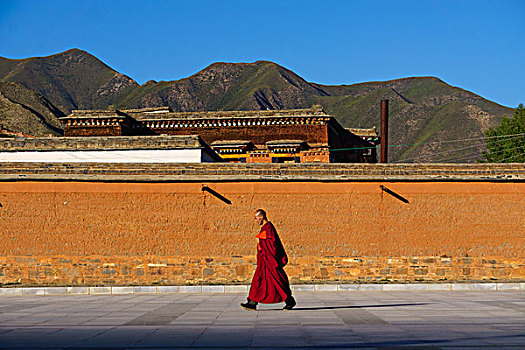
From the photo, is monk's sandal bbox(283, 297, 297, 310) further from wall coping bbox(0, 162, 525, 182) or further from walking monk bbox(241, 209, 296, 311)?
wall coping bbox(0, 162, 525, 182)

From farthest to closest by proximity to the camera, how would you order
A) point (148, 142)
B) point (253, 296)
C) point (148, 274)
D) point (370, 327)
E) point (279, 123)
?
point (279, 123)
point (148, 142)
point (148, 274)
point (253, 296)
point (370, 327)

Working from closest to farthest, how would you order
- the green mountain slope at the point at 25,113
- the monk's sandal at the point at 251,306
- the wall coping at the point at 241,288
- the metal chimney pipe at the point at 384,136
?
the monk's sandal at the point at 251,306, the wall coping at the point at 241,288, the metal chimney pipe at the point at 384,136, the green mountain slope at the point at 25,113

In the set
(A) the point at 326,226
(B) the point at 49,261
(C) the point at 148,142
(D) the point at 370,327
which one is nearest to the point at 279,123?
(C) the point at 148,142

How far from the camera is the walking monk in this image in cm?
964

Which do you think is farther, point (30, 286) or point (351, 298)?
point (30, 286)

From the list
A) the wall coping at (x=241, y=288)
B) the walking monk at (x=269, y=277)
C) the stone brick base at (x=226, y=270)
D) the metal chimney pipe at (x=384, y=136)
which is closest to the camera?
the walking monk at (x=269, y=277)

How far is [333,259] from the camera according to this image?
52.1 ft

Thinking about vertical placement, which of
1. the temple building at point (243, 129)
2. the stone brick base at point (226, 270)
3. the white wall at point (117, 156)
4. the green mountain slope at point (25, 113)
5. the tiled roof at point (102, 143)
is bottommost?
the stone brick base at point (226, 270)

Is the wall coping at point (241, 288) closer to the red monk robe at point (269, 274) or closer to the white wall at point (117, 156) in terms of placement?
the red monk robe at point (269, 274)

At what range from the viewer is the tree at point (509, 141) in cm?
5053

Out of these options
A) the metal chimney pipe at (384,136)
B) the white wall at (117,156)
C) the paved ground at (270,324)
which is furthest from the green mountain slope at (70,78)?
the paved ground at (270,324)

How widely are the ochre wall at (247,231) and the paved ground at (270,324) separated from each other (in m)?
3.55

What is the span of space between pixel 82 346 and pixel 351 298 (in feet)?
24.2

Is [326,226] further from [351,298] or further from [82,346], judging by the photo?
[82,346]
